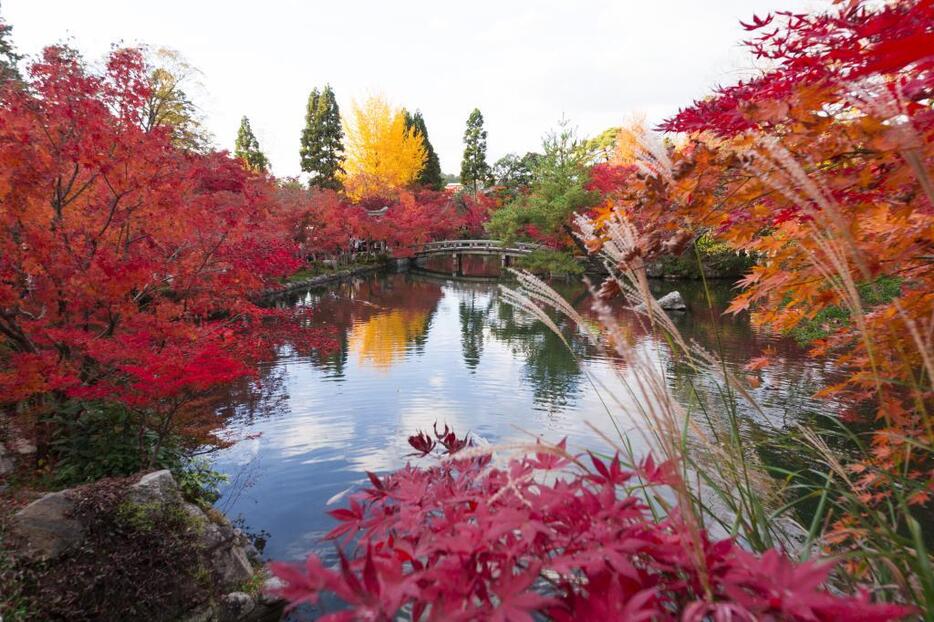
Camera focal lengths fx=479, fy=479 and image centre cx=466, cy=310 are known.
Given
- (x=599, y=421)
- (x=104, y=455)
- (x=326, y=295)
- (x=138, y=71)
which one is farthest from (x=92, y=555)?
(x=326, y=295)

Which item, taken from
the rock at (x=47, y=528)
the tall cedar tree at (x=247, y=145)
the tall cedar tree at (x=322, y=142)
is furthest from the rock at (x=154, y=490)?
the tall cedar tree at (x=247, y=145)

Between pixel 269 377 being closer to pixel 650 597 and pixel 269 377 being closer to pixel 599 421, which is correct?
pixel 599 421

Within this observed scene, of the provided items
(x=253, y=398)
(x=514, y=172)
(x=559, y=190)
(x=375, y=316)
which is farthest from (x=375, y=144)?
(x=253, y=398)

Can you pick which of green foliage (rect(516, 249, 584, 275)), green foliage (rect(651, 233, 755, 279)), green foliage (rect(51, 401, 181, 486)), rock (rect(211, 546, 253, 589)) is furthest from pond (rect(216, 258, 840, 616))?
green foliage (rect(651, 233, 755, 279))

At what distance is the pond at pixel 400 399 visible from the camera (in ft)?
14.4

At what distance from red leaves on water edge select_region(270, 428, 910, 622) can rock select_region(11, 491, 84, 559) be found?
2.90 m

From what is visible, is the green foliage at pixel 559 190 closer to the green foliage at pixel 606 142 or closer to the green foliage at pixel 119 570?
the green foliage at pixel 606 142

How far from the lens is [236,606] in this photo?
294 centimetres

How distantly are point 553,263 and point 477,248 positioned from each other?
6340mm

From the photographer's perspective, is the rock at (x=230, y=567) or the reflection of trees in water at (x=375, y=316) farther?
the reflection of trees in water at (x=375, y=316)

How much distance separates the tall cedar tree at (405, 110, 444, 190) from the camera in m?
31.2

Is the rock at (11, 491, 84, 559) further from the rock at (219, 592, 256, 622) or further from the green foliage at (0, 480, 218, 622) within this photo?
the rock at (219, 592, 256, 622)

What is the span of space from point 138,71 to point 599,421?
19.8 feet

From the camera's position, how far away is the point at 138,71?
4.25 meters
